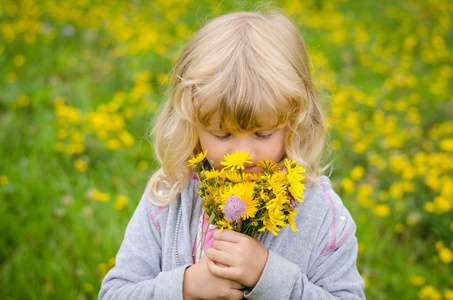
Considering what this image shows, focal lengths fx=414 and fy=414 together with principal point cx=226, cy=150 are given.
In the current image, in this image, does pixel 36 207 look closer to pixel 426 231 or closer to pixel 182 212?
pixel 182 212

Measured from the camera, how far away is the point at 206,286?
1.07 m

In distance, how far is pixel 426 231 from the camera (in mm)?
2311

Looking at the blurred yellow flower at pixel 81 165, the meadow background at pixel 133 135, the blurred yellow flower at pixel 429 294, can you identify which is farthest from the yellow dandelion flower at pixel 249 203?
the blurred yellow flower at pixel 81 165

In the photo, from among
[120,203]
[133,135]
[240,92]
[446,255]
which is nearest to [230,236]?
[240,92]

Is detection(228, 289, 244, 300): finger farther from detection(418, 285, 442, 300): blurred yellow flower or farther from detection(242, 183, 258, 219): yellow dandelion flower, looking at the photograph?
detection(418, 285, 442, 300): blurred yellow flower

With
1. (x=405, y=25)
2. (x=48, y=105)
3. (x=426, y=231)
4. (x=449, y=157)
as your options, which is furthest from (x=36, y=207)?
(x=405, y=25)

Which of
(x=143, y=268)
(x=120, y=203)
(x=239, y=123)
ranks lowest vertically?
(x=120, y=203)

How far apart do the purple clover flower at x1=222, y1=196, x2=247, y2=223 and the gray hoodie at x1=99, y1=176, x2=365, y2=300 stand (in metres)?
0.33

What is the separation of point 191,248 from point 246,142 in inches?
14.8

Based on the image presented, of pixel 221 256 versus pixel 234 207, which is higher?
pixel 234 207

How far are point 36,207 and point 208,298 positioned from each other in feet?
4.84

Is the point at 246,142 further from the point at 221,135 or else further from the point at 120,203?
the point at 120,203

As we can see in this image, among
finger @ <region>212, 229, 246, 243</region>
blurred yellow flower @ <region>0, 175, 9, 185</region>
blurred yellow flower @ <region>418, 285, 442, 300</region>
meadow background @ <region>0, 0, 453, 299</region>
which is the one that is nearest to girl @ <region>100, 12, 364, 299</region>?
finger @ <region>212, 229, 246, 243</region>

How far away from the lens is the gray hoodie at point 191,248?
1189 mm
